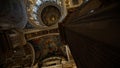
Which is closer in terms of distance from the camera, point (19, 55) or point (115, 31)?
point (115, 31)

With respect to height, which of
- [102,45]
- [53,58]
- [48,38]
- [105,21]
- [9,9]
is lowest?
[53,58]

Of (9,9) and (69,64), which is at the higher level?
(9,9)

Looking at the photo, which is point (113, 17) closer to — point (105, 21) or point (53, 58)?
point (105, 21)

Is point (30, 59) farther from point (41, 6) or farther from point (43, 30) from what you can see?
point (41, 6)

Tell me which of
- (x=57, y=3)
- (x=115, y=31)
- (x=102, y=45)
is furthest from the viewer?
(x=57, y=3)

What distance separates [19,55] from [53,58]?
243cm

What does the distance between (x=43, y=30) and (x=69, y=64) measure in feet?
11.1

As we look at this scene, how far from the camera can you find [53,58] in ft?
43.7

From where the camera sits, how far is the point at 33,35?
13.1 metres

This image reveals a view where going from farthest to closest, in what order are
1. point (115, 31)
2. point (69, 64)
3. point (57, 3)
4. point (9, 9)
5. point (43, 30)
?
1. point (57, 3)
2. point (43, 30)
3. point (69, 64)
4. point (9, 9)
5. point (115, 31)

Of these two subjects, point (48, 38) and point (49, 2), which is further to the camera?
point (49, 2)

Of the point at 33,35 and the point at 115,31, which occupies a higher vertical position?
the point at 115,31

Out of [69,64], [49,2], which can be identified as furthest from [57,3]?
[69,64]

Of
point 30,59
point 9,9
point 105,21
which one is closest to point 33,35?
point 30,59
